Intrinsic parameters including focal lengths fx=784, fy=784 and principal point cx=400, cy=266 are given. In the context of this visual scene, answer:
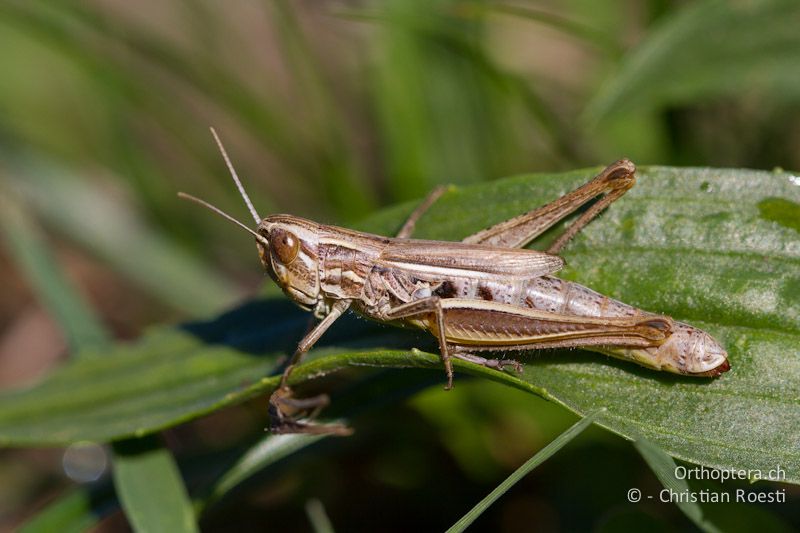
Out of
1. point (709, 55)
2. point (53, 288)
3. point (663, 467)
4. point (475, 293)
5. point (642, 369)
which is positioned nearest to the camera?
point (663, 467)

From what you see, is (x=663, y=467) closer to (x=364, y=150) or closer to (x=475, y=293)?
(x=475, y=293)

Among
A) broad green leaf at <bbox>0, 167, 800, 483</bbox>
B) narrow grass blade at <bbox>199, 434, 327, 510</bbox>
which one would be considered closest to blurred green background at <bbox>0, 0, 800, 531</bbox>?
narrow grass blade at <bbox>199, 434, 327, 510</bbox>

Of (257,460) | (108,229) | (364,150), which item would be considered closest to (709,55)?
(257,460)

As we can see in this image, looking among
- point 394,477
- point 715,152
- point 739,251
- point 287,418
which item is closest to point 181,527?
point 287,418

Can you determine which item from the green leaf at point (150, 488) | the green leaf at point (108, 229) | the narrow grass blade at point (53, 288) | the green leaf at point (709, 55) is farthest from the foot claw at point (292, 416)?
the green leaf at point (108, 229)

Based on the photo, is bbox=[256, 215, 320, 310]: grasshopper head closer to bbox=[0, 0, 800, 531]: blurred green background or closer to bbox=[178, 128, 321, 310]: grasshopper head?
bbox=[178, 128, 321, 310]: grasshopper head

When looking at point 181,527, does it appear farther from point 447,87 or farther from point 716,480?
point 447,87

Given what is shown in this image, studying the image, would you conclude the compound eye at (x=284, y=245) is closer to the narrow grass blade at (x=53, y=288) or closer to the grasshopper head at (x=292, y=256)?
the grasshopper head at (x=292, y=256)
